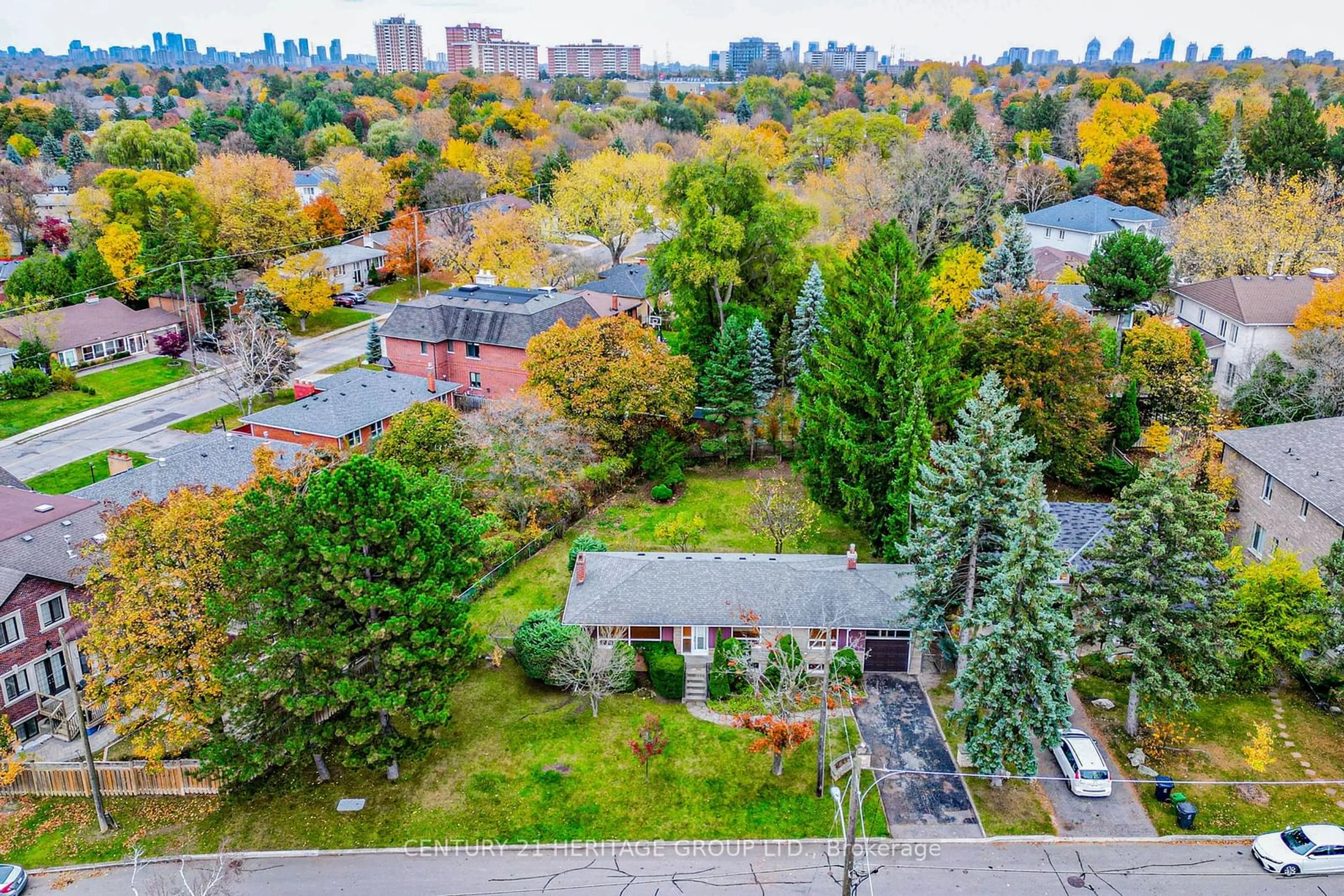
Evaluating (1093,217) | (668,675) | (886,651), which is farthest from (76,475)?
(1093,217)

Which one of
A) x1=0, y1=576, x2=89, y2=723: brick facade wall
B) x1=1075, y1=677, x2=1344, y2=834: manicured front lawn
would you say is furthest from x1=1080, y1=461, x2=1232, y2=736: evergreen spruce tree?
x1=0, y1=576, x2=89, y2=723: brick facade wall

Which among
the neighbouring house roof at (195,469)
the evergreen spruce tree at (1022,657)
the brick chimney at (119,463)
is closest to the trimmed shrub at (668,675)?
the evergreen spruce tree at (1022,657)

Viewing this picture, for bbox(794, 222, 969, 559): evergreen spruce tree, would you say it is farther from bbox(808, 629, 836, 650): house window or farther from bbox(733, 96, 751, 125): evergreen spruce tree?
bbox(733, 96, 751, 125): evergreen spruce tree

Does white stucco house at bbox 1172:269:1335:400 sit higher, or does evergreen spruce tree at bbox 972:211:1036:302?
evergreen spruce tree at bbox 972:211:1036:302

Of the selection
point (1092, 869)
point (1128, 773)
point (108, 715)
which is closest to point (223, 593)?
point (108, 715)

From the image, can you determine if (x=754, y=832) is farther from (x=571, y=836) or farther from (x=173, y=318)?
(x=173, y=318)

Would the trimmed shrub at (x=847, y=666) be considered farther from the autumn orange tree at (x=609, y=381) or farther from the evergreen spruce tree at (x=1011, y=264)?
the evergreen spruce tree at (x=1011, y=264)

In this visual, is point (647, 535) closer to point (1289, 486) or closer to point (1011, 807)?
point (1011, 807)
